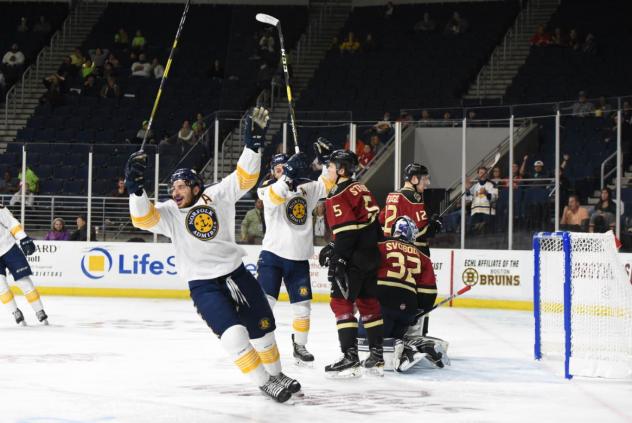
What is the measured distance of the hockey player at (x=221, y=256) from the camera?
19.7 ft

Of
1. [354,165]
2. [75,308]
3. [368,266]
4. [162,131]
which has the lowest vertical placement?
[75,308]

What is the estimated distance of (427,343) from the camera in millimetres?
7797

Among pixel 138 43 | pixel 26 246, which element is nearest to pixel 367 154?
pixel 26 246

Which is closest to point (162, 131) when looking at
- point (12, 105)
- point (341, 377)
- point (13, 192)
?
point (12, 105)

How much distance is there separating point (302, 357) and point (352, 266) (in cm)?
104

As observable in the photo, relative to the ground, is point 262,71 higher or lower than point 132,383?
higher

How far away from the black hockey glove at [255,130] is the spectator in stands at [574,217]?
304 inches

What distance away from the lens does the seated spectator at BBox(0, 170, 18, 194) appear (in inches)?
647

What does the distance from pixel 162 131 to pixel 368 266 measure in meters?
14.5

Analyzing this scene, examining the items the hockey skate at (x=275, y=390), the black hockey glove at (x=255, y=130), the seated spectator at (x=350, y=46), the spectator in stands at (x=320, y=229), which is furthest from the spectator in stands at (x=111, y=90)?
the hockey skate at (x=275, y=390)

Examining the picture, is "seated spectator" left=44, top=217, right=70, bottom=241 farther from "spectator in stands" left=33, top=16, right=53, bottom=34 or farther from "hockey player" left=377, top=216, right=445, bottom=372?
"spectator in stands" left=33, top=16, right=53, bottom=34

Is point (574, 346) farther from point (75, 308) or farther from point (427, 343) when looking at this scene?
point (75, 308)

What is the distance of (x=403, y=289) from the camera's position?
24.9 feet

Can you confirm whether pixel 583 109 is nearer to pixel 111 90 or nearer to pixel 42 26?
pixel 111 90
